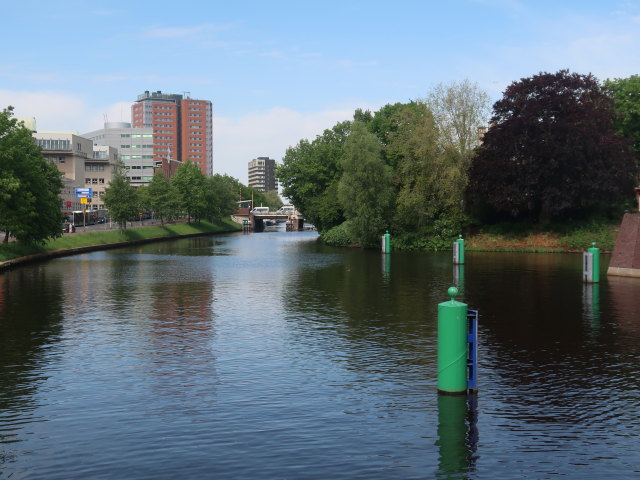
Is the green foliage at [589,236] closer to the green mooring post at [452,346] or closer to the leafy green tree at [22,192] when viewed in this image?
the leafy green tree at [22,192]

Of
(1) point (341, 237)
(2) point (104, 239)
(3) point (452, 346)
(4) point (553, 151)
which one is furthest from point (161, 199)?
(3) point (452, 346)

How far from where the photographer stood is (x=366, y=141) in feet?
263

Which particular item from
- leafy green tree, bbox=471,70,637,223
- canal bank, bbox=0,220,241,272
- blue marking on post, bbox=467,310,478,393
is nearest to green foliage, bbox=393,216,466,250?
leafy green tree, bbox=471,70,637,223

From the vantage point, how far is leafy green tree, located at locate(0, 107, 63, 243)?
2270 inches

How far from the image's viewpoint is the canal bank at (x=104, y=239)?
63.4 m

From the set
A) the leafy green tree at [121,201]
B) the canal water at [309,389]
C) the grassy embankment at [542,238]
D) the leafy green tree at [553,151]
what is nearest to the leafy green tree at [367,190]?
the grassy embankment at [542,238]

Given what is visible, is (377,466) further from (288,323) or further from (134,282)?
(134,282)

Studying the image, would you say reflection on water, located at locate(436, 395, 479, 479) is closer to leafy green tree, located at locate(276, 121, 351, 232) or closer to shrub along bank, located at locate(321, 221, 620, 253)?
shrub along bank, located at locate(321, 221, 620, 253)

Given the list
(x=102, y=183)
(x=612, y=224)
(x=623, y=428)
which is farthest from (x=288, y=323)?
(x=102, y=183)

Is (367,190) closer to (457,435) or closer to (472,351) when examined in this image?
(472,351)

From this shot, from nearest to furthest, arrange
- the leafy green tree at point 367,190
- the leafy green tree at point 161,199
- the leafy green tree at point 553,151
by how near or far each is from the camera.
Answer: the leafy green tree at point 553,151
the leafy green tree at point 367,190
the leafy green tree at point 161,199

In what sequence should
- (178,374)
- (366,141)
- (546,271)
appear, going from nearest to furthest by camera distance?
(178,374) < (546,271) < (366,141)

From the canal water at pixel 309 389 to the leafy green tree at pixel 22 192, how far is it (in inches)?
1005

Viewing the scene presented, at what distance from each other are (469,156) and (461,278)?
35.8 meters
